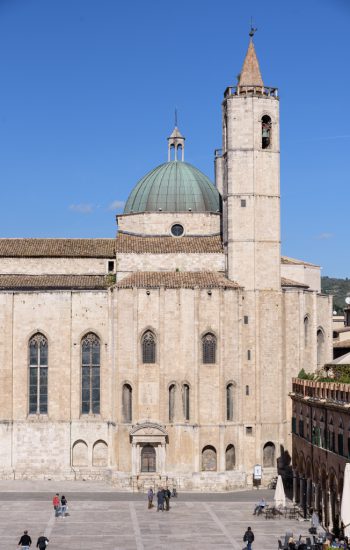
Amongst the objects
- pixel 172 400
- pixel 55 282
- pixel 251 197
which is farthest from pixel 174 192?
pixel 172 400

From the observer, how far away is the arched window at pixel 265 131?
2242 inches

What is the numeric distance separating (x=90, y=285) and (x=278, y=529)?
22016 mm

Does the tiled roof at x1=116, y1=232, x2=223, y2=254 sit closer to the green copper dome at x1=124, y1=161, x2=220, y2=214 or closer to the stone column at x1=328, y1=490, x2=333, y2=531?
the green copper dome at x1=124, y1=161, x2=220, y2=214

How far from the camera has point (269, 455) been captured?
55375 mm

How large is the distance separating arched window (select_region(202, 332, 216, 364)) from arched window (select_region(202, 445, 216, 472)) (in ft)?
16.2

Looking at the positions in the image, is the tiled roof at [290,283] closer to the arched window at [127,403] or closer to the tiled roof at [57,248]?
the tiled roof at [57,248]

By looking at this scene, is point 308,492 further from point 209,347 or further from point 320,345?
point 320,345

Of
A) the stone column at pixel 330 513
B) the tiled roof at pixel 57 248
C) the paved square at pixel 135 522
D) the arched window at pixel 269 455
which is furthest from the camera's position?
the tiled roof at pixel 57 248

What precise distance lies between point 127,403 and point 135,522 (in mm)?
11454

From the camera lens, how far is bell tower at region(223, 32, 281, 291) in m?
55.9

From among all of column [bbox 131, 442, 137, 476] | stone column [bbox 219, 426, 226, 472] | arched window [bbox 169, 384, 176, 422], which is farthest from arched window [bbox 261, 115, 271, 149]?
column [bbox 131, 442, 137, 476]

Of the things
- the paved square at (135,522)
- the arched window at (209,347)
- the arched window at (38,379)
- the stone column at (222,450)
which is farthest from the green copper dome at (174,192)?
the paved square at (135,522)

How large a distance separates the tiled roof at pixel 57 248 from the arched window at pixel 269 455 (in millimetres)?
15513

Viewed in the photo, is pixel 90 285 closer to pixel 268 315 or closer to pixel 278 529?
pixel 268 315
